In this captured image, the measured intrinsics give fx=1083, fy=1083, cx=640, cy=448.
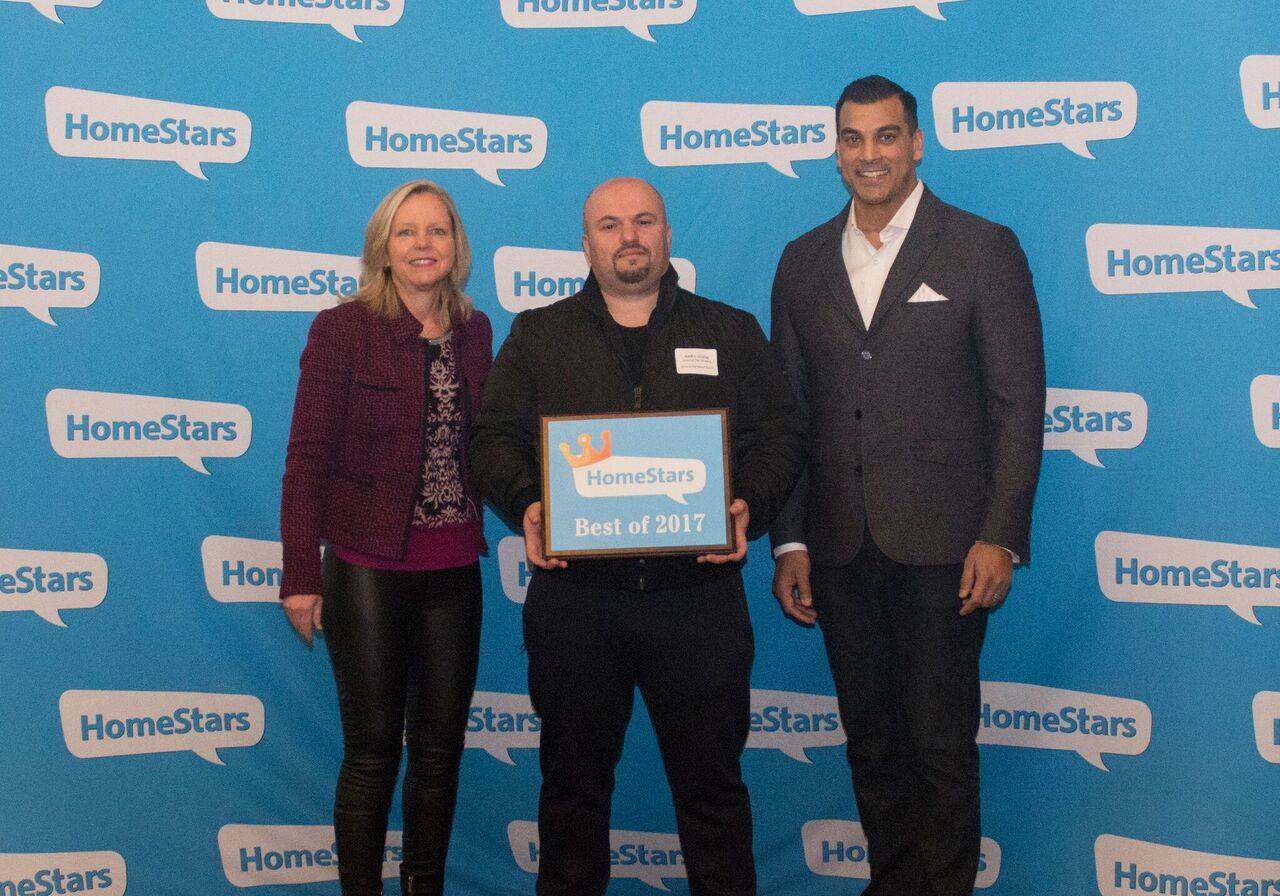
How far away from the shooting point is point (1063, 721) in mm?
3014

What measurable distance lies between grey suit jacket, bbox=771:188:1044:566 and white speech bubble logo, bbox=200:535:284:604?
1.65 meters

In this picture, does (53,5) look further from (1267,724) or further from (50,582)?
(1267,724)

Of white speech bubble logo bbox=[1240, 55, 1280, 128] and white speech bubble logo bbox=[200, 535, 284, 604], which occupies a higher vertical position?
white speech bubble logo bbox=[1240, 55, 1280, 128]

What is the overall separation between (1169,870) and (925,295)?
1.77m

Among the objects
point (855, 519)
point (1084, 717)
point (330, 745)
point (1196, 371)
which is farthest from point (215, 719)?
point (1196, 371)

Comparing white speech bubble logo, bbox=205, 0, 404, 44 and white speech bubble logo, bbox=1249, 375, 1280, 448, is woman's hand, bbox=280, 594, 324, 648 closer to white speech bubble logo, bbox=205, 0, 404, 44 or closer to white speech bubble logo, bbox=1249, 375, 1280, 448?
white speech bubble logo, bbox=205, 0, 404, 44

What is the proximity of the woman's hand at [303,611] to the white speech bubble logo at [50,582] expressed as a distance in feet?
3.16

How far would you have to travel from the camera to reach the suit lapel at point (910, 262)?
2498mm

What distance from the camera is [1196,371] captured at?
288 centimetres

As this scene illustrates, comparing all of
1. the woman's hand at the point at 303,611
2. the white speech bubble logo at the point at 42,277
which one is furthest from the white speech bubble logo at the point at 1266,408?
the white speech bubble logo at the point at 42,277

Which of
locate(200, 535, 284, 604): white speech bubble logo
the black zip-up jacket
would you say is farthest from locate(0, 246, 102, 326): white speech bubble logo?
the black zip-up jacket

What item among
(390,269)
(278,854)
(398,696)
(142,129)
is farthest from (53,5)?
(278,854)

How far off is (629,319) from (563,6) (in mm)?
1091

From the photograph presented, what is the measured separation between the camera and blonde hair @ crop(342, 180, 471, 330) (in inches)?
101
